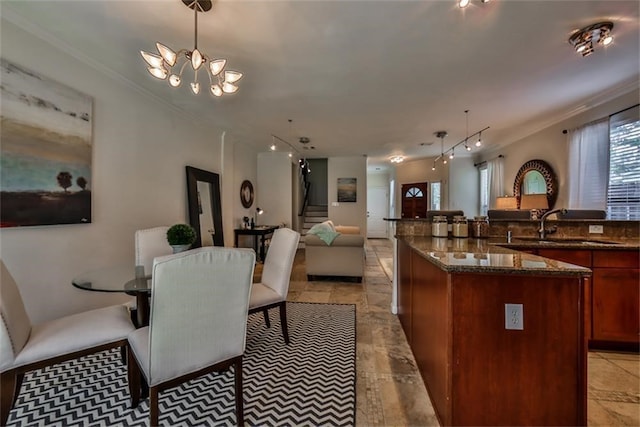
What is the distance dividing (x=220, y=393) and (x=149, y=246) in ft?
4.46

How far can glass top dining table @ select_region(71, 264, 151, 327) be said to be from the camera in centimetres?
159

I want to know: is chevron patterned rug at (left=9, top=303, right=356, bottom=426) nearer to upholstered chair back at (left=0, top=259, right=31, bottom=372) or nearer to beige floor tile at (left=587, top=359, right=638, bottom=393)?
upholstered chair back at (left=0, top=259, right=31, bottom=372)

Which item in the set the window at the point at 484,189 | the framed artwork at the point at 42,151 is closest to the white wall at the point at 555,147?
the window at the point at 484,189

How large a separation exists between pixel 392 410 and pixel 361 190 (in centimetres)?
631

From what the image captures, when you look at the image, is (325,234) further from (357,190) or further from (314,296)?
(357,190)

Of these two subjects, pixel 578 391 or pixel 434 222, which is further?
pixel 434 222

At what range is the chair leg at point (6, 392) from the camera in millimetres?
1228

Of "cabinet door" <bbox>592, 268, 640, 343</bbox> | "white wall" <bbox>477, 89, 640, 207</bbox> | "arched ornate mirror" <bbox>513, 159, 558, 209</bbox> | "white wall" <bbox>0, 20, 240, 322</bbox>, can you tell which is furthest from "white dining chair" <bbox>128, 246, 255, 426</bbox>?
"arched ornate mirror" <bbox>513, 159, 558, 209</bbox>

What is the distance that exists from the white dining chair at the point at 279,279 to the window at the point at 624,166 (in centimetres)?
397

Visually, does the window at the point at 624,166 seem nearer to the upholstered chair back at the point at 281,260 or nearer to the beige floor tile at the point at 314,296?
the beige floor tile at the point at 314,296

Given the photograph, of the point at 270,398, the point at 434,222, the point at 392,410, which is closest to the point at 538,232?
the point at 434,222

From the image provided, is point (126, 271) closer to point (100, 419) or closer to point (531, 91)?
point (100, 419)

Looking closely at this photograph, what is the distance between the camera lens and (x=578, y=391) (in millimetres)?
1260

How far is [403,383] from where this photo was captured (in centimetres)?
184
